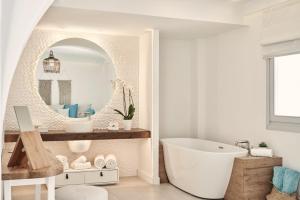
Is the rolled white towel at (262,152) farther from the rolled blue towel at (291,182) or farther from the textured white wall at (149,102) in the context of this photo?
the textured white wall at (149,102)

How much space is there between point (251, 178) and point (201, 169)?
59 cm

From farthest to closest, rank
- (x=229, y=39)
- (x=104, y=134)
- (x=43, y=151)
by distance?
(x=229, y=39) → (x=104, y=134) → (x=43, y=151)

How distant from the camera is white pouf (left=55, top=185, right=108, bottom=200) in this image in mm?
3047

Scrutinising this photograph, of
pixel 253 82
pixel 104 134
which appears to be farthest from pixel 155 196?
pixel 253 82

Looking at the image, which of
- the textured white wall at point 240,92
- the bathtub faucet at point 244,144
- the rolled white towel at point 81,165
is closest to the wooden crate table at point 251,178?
the textured white wall at point 240,92

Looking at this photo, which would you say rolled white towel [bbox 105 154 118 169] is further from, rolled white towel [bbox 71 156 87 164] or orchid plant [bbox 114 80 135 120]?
orchid plant [bbox 114 80 135 120]

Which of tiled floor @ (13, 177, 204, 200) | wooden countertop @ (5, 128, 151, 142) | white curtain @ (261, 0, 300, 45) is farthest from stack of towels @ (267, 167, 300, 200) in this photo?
wooden countertop @ (5, 128, 151, 142)

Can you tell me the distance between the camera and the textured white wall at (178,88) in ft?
19.3

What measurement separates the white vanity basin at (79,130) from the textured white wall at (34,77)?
359 millimetres

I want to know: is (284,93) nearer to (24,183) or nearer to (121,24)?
(121,24)

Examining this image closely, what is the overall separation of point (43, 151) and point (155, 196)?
2632mm

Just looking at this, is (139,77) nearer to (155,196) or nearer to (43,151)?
(155,196)

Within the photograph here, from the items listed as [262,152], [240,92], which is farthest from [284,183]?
[240,92]

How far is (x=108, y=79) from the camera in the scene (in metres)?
5.62
